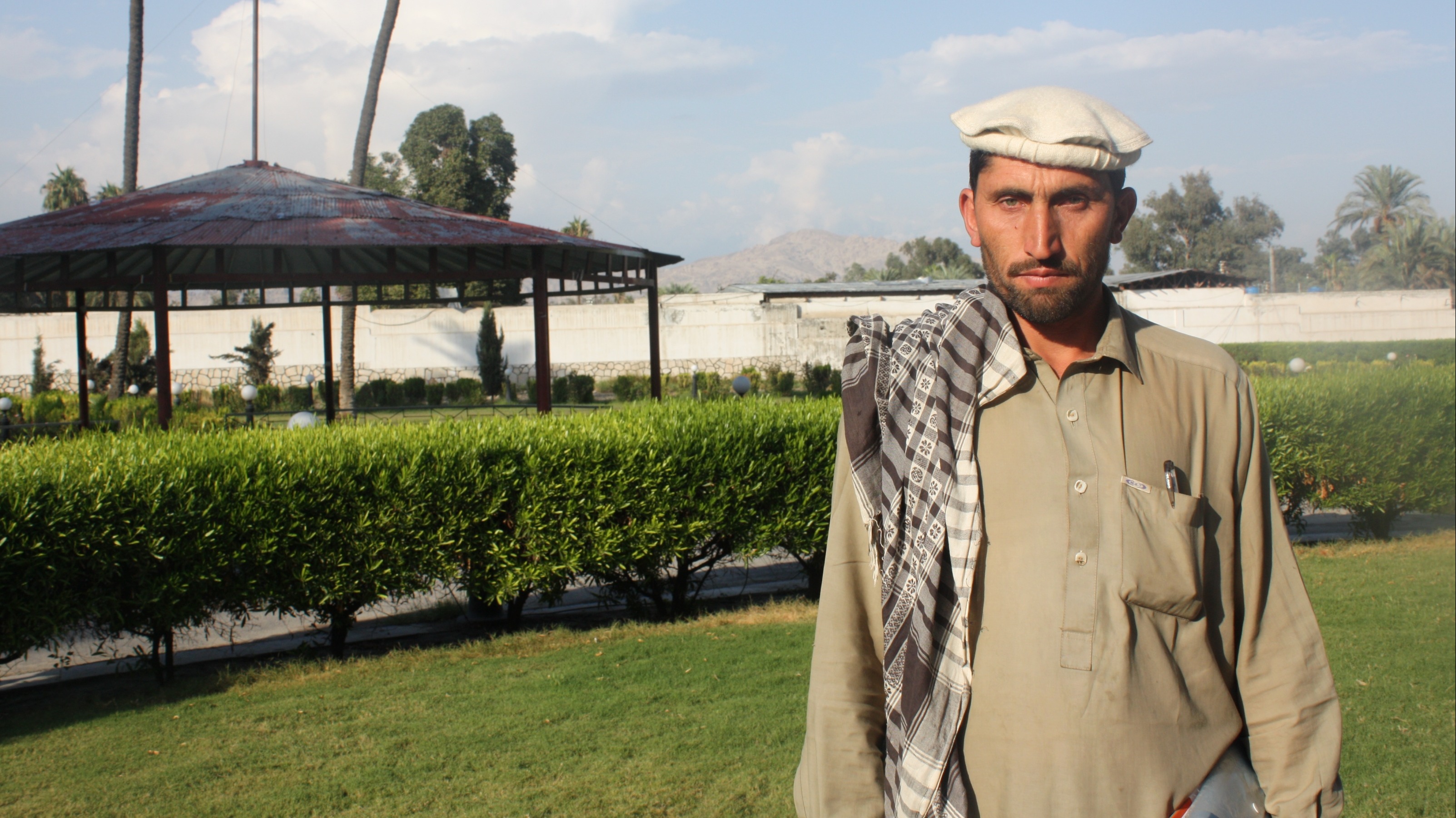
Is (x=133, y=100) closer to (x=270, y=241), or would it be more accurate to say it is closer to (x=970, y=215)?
(x=270, y=241)

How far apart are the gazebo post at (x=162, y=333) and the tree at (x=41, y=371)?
2955 centimetres

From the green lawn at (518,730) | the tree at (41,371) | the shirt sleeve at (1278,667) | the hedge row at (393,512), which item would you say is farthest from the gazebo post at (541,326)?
the tree at (41,371)

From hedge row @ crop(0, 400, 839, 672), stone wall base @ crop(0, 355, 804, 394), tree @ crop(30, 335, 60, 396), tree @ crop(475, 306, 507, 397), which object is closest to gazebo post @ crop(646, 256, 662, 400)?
hedge row @ crop(0, 400, 839, 672)

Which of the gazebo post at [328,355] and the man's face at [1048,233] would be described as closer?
the man's face at [1048,233]

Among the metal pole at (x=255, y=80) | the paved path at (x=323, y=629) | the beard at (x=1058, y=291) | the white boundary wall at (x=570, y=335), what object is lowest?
the paved path at (x=323, y=629)

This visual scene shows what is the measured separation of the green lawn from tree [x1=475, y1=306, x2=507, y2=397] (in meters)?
29.5

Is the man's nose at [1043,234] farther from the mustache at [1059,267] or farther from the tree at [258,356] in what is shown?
the tree at [258,356]

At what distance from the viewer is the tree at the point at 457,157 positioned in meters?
47.6

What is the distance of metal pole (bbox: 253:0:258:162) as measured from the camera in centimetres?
1680

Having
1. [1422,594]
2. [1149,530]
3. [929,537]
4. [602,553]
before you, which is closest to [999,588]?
[929,537]

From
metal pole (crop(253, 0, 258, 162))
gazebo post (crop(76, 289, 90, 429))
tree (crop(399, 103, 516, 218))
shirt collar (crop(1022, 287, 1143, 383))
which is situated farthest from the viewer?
tree (crop(399, 103, 516, 218))

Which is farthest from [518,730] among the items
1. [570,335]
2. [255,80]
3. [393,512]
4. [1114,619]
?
[570,335]

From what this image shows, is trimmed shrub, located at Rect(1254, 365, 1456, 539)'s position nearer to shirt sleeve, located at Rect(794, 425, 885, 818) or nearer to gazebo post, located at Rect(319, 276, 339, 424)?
shirt sleeve, located at Rect(794, 425, 885, 818)

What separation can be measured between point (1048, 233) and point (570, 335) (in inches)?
1499
